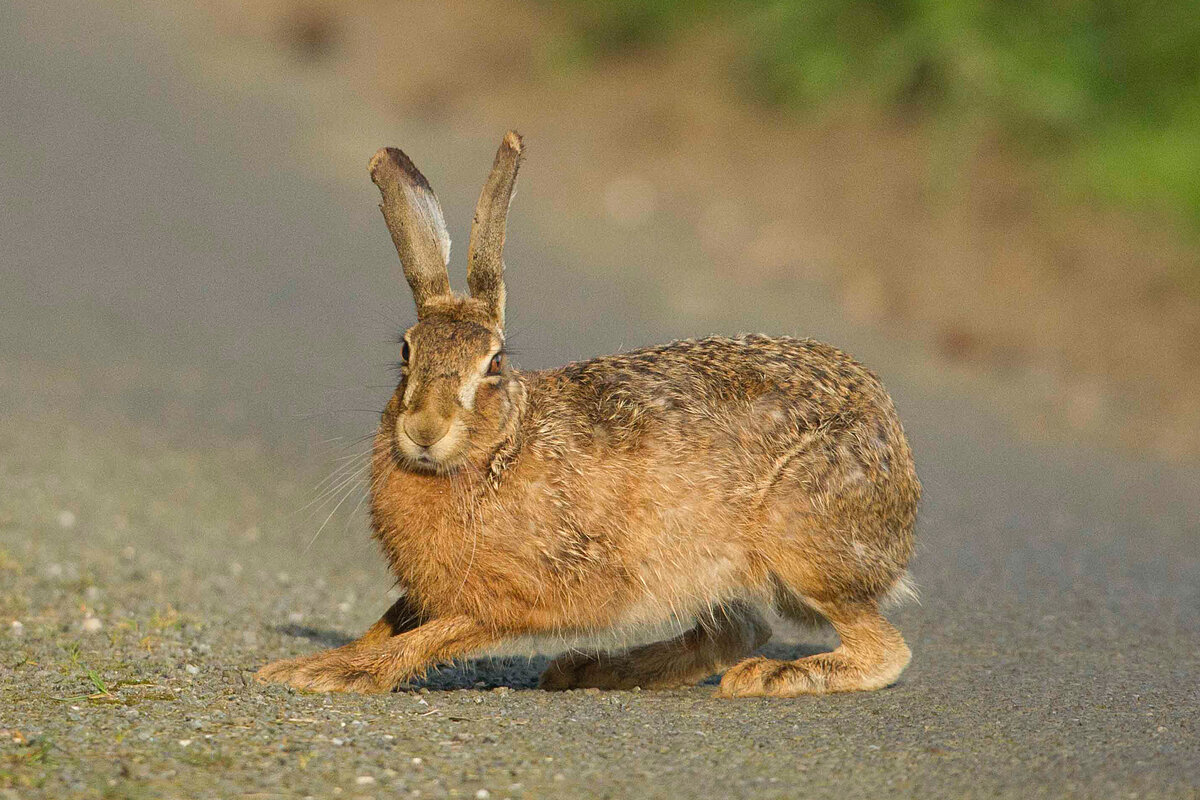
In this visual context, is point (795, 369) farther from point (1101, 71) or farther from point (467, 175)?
point (1101, 71)

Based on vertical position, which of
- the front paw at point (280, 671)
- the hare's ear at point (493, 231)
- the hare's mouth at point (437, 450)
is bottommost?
the front paw at point (280, 671)

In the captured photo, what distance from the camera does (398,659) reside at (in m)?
5.03

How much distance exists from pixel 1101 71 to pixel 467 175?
648 centimetres

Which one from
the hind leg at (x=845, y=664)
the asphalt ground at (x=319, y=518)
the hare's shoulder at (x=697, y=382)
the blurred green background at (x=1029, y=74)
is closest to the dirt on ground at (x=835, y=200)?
the blurred green background at (x=1029, y=74)

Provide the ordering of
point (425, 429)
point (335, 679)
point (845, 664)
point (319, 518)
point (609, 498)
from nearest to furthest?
point (425, 429), point (335, 679), point (609, 498), point (845, 664), point (319, 518)

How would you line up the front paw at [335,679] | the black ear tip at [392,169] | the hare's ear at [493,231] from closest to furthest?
1. the front paw at [335,679]
2. the hare's ear at [493,231]
3. the black ear tip at [392,169]

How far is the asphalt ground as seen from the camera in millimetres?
4180

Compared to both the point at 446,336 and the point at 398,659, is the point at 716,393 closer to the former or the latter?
the point at 446,336

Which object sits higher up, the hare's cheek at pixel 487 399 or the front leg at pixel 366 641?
the hare's cheek at pixel 487 399

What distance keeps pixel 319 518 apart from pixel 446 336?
3.33 m

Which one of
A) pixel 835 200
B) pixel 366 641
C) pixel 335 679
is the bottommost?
pixel 335 679

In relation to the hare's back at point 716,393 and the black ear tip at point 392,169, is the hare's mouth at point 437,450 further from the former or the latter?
the black ear tip at point 392,169

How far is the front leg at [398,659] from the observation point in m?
4.99

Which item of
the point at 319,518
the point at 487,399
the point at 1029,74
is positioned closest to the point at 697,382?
the point at 487,399
